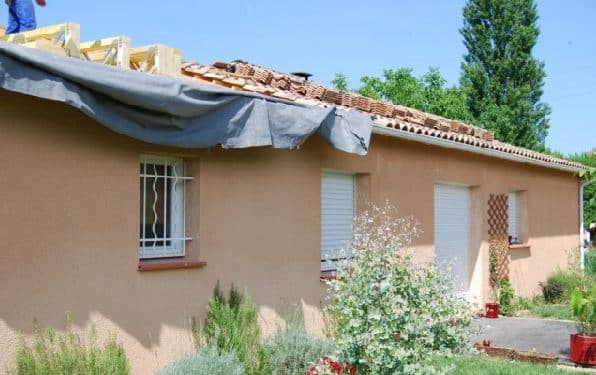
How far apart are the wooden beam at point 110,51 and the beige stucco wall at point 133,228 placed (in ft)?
3.35

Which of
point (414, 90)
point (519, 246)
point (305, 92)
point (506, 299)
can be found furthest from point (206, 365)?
point (414, 90)

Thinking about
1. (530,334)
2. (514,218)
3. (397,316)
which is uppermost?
(514,218)

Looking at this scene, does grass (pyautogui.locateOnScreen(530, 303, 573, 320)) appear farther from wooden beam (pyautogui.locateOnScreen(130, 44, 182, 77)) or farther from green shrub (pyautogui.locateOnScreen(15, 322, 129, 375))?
green shrub (pyautogui.locateOnScreen(15, 322, 129, 375))

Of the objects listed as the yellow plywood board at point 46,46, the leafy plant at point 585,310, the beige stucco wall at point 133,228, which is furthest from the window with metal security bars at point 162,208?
the leafy plant at point 585,310

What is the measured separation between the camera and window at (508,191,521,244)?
51.2 ft

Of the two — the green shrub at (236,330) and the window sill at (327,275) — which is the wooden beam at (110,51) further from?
the window sill at (327,275)

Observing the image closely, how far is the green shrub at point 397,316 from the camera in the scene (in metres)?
5.45

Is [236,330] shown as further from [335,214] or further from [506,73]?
[506,73]

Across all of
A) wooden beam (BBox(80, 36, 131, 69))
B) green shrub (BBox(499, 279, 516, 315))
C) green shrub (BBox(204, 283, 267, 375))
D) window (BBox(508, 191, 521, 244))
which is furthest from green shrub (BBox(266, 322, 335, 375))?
window (BBox(508, 191, 521, 244))

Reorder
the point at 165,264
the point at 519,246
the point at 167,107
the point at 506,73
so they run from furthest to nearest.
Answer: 1. the point at 506,73
2. the point at 519,246
3. the point at 165,264
4. the point at 167,107

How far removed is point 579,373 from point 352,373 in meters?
3.63

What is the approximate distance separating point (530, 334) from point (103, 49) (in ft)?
26.2

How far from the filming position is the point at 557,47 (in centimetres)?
2602

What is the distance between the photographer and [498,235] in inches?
562
